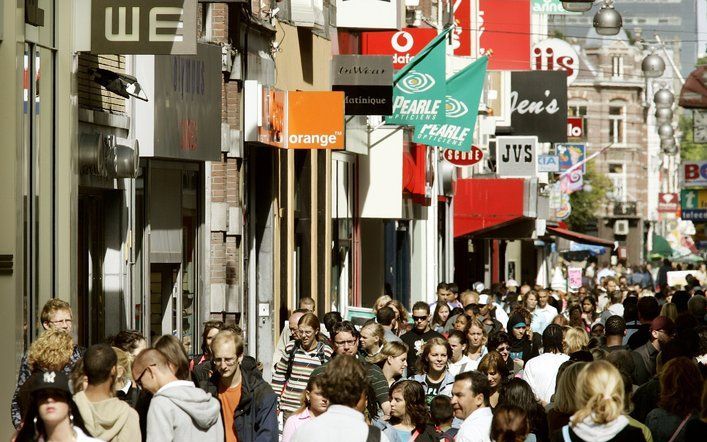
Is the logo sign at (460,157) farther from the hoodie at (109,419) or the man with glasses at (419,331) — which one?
the hoodie at (109,419)

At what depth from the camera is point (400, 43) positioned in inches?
1212

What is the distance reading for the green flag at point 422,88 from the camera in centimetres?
2712

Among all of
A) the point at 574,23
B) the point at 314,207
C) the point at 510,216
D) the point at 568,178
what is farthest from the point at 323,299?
the point at 574,23

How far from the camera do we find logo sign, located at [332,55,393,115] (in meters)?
24.9

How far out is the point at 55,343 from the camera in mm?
9367

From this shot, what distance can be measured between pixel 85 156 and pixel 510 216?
25903 mm

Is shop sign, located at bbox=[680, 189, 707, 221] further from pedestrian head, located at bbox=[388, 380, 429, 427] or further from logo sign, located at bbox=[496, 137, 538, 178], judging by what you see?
pedestrian head, located at bbox=[388, 380, 429, 427]

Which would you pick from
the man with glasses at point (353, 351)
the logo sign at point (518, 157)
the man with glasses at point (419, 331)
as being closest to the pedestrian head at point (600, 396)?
the man with glasses at point (353, 351)

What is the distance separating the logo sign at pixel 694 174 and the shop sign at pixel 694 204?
1.53 meters

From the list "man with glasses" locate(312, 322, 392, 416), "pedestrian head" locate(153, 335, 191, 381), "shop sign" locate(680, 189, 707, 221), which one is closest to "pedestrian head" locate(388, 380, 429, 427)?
"pedestrian head" locate(153, 335, 191, 381)

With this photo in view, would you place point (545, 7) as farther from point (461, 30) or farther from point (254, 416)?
point (254, 416)

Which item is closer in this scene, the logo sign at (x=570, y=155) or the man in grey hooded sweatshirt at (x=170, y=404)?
the man in grey hooded sweatshirt at (x=170, y=404)

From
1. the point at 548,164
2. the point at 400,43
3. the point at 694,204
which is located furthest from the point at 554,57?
the point at 400,43

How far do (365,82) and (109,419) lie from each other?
17466mm
